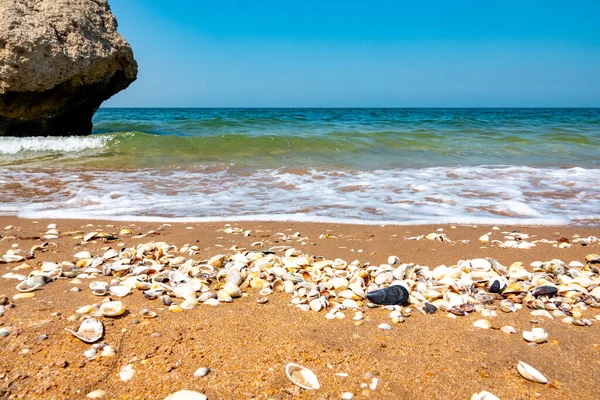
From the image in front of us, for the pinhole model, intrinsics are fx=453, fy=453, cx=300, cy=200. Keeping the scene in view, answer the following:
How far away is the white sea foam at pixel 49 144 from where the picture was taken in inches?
377

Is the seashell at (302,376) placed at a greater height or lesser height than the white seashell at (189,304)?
lesser

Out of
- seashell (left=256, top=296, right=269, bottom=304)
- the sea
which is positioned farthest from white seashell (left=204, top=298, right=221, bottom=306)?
the sea

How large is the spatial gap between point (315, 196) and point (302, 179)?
1.33 meters

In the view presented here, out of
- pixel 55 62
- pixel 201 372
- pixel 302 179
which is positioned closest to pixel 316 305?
pixel 201 372

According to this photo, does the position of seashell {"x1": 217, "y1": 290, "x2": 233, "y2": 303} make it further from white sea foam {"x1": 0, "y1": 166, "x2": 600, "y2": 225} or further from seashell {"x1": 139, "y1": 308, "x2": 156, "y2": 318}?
white sea foam {"x1": 0, "y1": 166, "x2": 600, "y2": 225}

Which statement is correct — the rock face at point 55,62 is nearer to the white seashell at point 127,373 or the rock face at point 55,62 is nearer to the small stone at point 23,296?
the small stone at point 23,296

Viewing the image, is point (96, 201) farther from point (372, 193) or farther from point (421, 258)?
point (421, 258)

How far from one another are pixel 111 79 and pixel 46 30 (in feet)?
6.43

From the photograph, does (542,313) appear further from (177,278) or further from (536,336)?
(177,278)

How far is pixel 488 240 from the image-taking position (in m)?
3.71

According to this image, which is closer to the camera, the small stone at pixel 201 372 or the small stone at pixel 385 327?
the small stone at pixel 201 372

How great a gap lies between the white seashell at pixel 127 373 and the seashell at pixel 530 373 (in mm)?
1484

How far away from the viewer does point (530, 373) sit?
1.72 m

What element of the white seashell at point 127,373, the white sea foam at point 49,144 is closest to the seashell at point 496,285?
the white seashell at point 127,373
